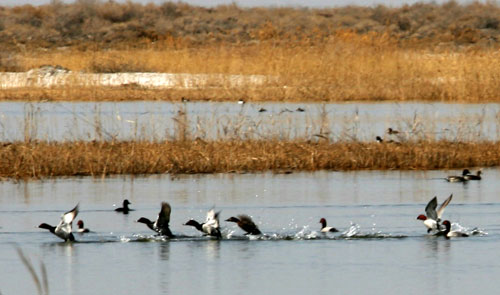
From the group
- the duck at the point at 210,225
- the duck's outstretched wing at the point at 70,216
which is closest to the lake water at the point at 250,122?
the duck at the point at 210,225

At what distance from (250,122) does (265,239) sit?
A: 7.63 m

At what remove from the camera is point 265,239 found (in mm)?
11398

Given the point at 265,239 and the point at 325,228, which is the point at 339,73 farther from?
Result: the point at 265,239

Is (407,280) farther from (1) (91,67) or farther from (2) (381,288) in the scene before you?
(1) (91,67)

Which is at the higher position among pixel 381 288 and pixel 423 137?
pixel 423 137

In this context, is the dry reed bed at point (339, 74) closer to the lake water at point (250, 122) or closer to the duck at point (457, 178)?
the lake water at point (250, 122)

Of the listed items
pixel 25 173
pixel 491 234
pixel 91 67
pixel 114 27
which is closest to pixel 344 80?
pixel 91 67

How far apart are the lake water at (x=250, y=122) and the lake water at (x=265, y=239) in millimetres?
2155

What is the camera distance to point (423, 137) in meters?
18.8

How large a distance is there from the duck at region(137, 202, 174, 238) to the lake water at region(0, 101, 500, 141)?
603 cm

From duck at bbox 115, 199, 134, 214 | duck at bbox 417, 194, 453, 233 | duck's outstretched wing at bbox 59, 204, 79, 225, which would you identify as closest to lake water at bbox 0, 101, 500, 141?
duck at bbox 115, 199, 134, 214

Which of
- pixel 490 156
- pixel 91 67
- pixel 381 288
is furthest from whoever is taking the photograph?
pixel 91 67

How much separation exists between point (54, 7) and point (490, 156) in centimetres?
5605

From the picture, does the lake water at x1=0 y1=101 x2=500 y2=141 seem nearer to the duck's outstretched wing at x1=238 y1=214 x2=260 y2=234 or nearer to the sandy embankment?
the sandy embankment
